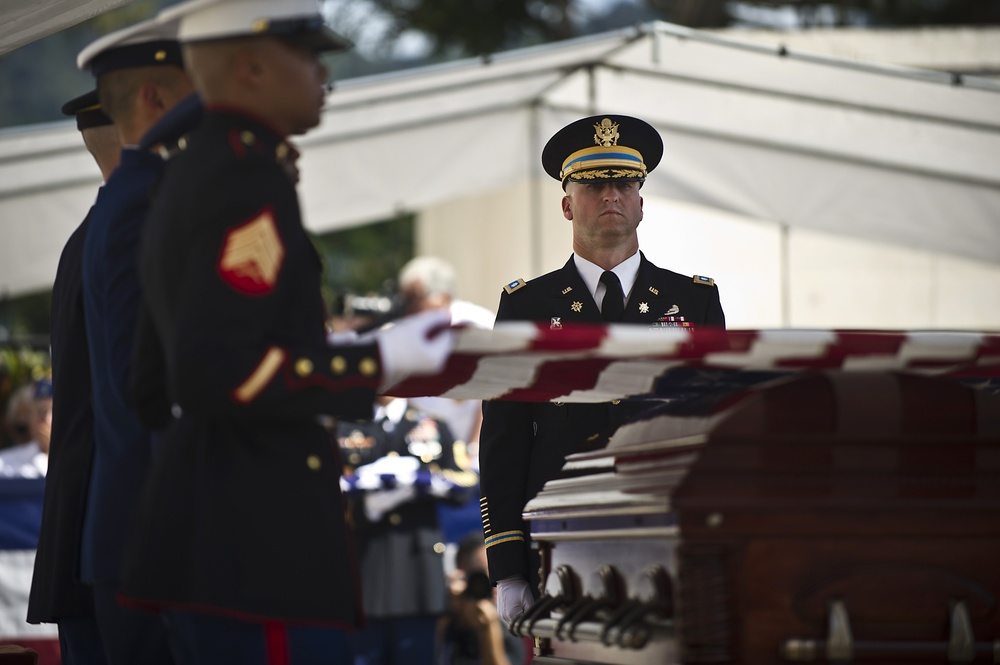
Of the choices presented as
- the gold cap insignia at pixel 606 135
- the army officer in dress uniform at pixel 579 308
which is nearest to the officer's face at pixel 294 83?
the army officer in dress uniform at pixel 579 308

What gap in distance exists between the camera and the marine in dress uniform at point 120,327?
2973 millimetres

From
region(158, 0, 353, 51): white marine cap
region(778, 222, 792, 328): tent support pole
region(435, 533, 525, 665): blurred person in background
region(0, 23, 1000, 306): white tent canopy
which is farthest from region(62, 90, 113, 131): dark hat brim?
region(778, 222, 792, 328): tent support pole

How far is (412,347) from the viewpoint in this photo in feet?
8.41

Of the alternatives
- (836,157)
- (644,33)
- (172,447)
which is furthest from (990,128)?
(172,447)

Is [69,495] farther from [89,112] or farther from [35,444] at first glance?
[35,444]

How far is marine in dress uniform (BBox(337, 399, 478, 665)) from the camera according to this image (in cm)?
764

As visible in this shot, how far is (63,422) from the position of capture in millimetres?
3352

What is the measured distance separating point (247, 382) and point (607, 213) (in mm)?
1825

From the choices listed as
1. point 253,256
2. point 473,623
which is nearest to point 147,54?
point 253,256

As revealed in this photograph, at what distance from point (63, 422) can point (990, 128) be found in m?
5.18

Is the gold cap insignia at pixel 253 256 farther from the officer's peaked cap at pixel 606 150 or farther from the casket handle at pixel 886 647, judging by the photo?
the officer's peaked cap at pixel 606 150

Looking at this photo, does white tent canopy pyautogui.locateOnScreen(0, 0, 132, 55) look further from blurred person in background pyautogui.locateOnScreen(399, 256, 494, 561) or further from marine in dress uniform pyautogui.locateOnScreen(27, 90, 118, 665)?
blurred person in background pyautogui.locateOnScreen(399, 256, 494, 561)

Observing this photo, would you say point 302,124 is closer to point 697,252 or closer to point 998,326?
point 697,252

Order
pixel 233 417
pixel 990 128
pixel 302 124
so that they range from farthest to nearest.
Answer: pixel 990 128 → pixel 302 124 → pixel 233 417
